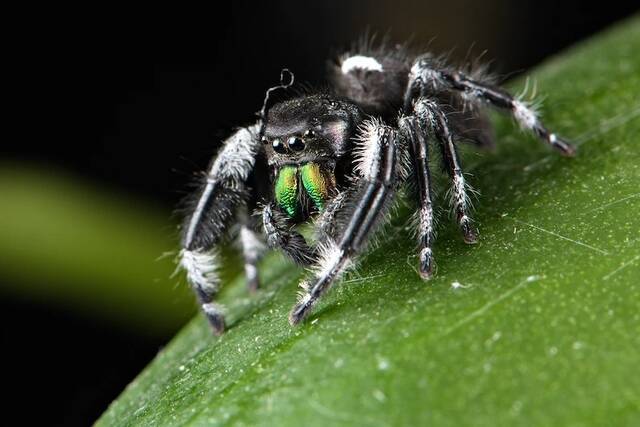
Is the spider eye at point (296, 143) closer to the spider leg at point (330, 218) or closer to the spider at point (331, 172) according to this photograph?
the spider at point (331, 172)

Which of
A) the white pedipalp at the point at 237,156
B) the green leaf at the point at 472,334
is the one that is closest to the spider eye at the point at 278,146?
the white pedipalp at the point at 237,156

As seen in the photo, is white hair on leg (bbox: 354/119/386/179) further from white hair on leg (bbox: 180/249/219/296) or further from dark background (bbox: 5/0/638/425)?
dark background (bbox: 5/0/638/425)

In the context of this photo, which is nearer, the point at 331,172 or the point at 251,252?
the point at 331,172

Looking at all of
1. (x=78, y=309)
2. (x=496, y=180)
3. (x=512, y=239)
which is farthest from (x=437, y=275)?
(x=78, y=309)

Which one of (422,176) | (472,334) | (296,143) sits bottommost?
(472,334)

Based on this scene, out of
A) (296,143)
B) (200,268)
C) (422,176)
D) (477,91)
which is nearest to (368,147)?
(422,176)

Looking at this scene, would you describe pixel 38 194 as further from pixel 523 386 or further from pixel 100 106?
pixel 523 386

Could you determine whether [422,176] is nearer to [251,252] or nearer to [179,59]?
[251,252]
